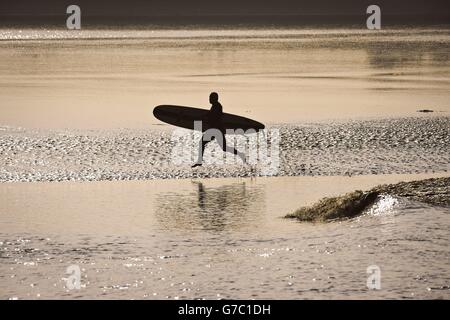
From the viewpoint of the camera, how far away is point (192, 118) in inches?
936

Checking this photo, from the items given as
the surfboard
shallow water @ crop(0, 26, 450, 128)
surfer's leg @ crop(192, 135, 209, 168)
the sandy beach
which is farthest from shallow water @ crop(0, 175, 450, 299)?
shallow water @ crop(0, 26, 450, 128)

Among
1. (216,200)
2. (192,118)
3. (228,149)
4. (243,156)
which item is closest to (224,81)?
(192,118)

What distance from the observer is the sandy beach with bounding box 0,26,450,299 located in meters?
13.1

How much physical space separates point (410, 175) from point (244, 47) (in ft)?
190

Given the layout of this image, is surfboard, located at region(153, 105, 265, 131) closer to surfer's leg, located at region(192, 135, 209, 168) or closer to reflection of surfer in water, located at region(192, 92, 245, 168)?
reflection of surfer in water, located at region(192, 92, 245, 168)

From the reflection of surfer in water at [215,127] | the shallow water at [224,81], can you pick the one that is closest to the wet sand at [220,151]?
the reflection of surfer in water at [215,127]

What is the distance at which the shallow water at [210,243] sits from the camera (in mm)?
12812

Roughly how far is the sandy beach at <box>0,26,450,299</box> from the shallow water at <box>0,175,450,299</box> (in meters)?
0.03

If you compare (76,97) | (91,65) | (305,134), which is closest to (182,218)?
(305,134)

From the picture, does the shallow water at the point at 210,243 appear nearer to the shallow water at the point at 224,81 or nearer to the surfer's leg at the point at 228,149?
the surfer's leg at the point at 228,149

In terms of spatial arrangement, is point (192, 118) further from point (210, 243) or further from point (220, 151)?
point (210, 243)

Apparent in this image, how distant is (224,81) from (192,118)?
20880 mm

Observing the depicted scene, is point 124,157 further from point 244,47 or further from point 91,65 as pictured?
point 244,47

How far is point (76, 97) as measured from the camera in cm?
3678
